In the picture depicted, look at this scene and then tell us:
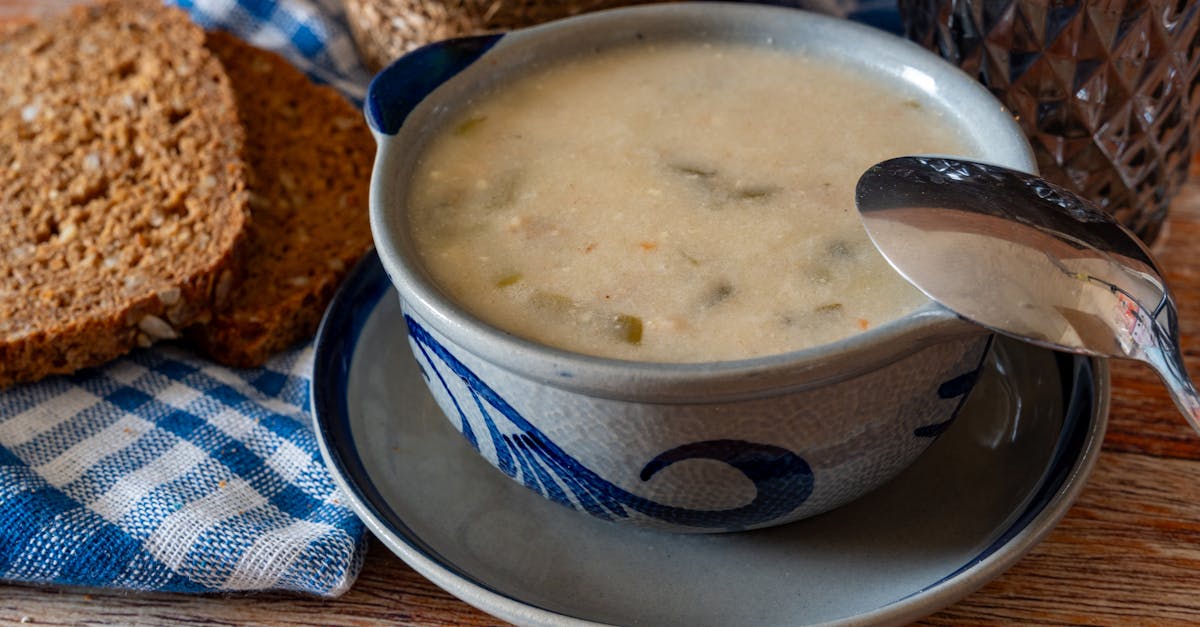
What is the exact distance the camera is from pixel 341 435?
→ 1309mm

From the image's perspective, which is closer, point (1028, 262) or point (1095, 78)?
point (1028, 262)

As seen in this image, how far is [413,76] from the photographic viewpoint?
1363 millimetres

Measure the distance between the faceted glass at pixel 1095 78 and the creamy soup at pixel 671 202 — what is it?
256 mm

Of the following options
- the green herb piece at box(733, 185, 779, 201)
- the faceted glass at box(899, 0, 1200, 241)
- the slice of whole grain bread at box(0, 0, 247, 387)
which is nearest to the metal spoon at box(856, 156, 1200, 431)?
the green herb piece at box(733, 185, 779, 201)

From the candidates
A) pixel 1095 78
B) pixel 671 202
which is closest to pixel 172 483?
pixel 671 202

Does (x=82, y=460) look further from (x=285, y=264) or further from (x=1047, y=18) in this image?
(x=1047, y=18)

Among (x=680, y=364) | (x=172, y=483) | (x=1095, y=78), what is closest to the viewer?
(x=680, y=364)

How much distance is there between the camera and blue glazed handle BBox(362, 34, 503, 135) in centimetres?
130

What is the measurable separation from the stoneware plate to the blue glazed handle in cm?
31

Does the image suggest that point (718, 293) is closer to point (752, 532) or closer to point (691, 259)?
point (691, 259)

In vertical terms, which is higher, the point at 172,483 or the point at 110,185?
the point at 110,185

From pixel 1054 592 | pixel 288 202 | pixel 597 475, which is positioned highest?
pixel 597 475

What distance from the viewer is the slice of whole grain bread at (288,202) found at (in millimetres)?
1572

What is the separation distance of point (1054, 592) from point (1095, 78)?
0.70 m
